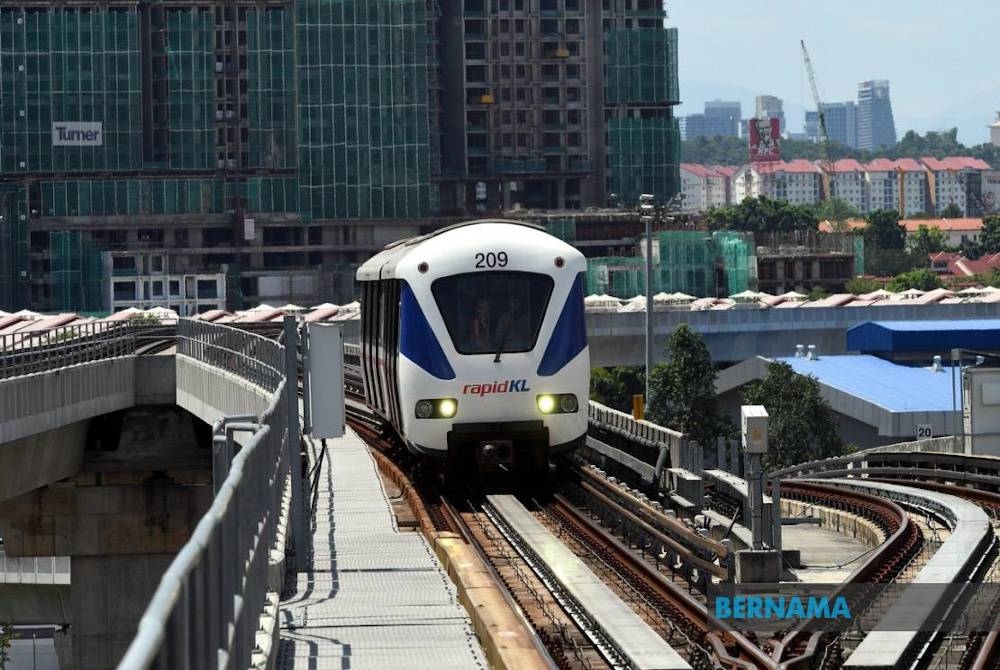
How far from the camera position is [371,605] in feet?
57.5

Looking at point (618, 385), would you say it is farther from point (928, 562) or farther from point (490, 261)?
point (928, 562)

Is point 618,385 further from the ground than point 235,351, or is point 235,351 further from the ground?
point 235,351

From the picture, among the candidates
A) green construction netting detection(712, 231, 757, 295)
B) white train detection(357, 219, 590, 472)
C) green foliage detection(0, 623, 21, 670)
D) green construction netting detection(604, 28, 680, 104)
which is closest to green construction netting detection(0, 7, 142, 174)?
green construction netting detection(604, 28, 680, 104)

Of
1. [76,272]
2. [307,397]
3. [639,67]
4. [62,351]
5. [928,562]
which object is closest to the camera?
[307,397]

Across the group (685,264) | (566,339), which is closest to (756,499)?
(566,339)

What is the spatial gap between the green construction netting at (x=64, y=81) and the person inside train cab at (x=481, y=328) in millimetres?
143939

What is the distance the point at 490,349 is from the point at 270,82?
478 ft

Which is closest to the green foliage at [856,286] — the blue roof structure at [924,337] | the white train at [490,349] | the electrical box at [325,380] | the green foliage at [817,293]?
the green foliage at [817,293]

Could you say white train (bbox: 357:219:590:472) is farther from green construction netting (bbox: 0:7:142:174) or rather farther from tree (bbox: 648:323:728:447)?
green construction netting (bbox: 0:7:142:174)

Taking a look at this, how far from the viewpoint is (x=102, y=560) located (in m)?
43.9

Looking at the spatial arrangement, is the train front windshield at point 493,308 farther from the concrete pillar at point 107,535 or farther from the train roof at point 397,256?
the concrete pillar at point 107,535

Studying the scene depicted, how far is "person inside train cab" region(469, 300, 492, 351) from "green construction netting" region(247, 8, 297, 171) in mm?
Result: 144429

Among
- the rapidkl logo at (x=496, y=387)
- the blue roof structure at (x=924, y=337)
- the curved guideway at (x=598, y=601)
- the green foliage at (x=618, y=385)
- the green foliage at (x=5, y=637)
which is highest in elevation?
the rapidkl logo at (x=496, y=387)

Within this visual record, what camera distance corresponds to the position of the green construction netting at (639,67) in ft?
631
